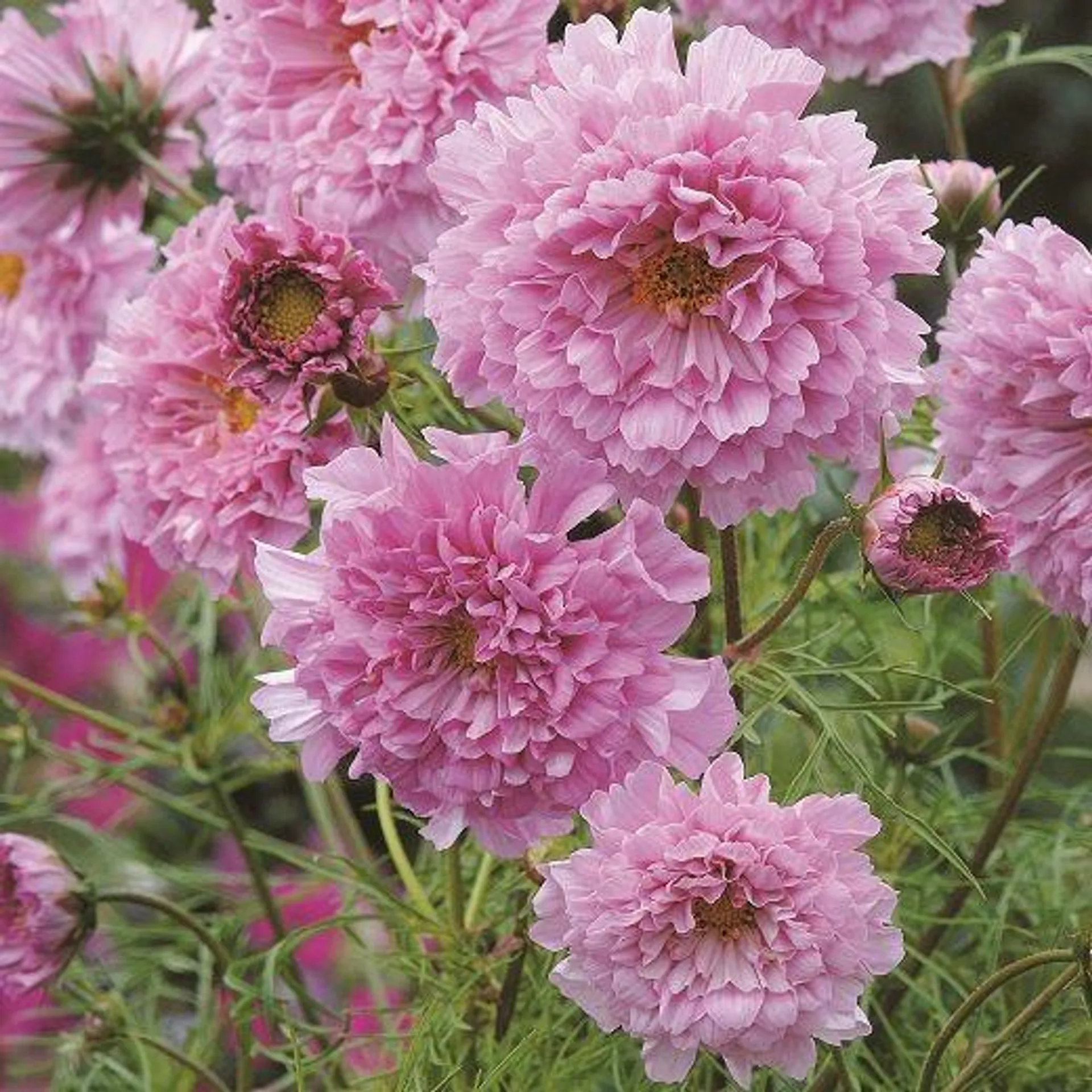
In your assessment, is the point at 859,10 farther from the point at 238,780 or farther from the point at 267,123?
the point at 238,780

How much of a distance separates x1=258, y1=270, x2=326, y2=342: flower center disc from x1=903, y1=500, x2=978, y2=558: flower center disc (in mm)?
114

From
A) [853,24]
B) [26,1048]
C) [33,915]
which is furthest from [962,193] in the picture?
[26,1048]

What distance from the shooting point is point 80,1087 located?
0.57m

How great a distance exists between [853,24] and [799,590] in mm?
156

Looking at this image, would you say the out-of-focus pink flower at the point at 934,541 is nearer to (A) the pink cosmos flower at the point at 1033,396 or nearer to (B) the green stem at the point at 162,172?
(A) the pink cosmos flower at the point at 1033,396

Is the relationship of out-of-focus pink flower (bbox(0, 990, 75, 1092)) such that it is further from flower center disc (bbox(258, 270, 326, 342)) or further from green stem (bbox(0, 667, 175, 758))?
flower center disc (bbox(258, 270, 326, 342))

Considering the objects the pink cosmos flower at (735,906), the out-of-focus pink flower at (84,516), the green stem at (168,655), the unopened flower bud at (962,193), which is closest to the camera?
the pink cosmos flower at (735,906)

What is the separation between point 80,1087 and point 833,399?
338 mm

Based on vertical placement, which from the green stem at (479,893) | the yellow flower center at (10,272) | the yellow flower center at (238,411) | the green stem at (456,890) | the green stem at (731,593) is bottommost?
the green stem at (479,893)

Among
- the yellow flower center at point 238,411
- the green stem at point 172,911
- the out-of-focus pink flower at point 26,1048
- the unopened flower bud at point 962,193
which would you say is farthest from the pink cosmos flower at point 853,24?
the out-of-focus pink flower at point 26,1048

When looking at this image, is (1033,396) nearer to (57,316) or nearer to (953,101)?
(953,101)

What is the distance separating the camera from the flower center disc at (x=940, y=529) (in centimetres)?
35

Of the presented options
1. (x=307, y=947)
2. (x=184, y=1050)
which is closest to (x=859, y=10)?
(x=184, y=1050)

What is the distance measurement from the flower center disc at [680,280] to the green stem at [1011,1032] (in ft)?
0.45
